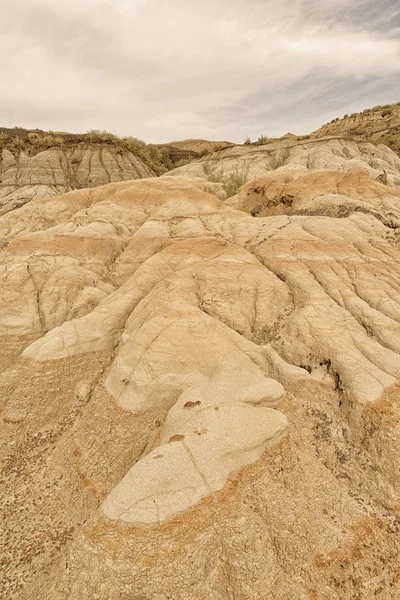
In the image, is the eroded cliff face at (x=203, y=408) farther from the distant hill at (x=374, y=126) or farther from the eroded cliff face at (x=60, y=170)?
the distant hill at (x=374, y=126)

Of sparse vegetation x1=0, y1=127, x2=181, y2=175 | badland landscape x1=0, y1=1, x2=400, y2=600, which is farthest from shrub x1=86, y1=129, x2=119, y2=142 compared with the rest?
badland landscape x1=0, y1=1, x2=400, y2=600

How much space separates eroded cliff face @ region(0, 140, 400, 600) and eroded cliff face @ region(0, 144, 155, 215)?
21.8m

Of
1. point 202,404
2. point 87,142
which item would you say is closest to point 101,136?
point 87,142

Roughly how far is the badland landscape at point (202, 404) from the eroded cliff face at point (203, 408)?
4cm

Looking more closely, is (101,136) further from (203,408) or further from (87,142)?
(203,408)

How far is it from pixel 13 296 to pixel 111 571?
1001 centimetres

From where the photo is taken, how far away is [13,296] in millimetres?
12266

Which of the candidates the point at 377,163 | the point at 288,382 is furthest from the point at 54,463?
the point at 377,163

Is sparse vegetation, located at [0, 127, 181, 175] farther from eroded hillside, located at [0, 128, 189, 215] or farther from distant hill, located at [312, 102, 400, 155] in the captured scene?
distant hill, located at [312, 102, 400, 155]

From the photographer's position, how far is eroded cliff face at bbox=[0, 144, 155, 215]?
3291 cm

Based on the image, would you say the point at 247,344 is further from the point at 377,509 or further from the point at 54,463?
the point at 54,463

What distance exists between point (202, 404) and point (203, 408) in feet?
0.40

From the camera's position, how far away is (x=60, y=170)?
1463 inches

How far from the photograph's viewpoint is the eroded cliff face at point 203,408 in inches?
216
